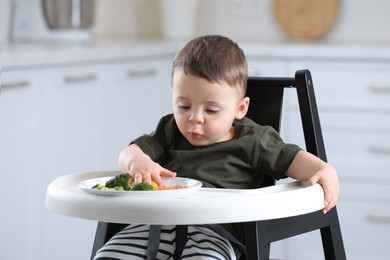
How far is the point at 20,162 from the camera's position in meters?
2.93

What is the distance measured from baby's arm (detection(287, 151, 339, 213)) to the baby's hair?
19 cm

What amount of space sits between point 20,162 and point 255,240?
54.2 inches

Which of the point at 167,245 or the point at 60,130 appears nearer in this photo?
the point at 167,245

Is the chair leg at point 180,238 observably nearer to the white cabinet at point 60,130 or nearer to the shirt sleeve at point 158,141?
the shirt sleeve at point 158,141

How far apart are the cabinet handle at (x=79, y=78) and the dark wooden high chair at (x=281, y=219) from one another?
1.04 m

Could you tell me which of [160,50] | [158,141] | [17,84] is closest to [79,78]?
[17,84]

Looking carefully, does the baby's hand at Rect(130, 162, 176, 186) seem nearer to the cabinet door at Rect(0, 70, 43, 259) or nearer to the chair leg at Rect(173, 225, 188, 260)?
the chair leg at Rect(173, 225, 188, 260)

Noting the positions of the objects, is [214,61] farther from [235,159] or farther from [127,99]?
[127,99]

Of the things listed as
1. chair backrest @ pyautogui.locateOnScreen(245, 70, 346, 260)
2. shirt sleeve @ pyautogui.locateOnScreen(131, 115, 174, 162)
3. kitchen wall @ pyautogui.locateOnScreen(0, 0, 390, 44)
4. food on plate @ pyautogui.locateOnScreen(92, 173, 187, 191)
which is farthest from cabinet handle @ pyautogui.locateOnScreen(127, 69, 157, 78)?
food on plate @ pyautogui.locateOnScreen(92, 173, 187, 191)

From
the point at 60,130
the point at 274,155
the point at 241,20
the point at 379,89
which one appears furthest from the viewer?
the point at 241,20

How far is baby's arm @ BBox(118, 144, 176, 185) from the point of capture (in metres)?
1.77

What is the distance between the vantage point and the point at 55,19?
347 cm

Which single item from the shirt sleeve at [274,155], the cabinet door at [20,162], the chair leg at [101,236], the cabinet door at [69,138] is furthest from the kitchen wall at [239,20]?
the chair leg at [101,236]

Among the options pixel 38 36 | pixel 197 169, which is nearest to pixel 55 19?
pixel 38 36
